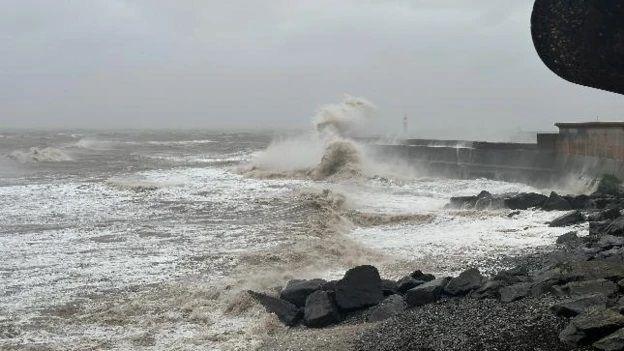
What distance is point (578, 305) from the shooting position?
446 centimetres

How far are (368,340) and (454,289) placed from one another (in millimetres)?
1282

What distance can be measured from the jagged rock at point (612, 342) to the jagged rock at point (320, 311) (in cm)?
252

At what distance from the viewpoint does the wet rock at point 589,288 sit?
4754 mm

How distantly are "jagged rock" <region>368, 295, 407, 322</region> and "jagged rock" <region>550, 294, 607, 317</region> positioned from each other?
1.46m

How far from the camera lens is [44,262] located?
8961 mm

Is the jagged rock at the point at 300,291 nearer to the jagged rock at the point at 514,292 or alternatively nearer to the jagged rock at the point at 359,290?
the jagged rock at the point at 359,290

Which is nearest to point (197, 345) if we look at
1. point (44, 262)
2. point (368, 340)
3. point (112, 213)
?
point (368, 340)

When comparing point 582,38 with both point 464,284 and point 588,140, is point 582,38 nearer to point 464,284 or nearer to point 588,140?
point 464,284

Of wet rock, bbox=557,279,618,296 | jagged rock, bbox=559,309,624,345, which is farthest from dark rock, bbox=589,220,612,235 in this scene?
jagged rock, bbox=559,309,624,345

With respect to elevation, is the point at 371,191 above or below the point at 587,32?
below

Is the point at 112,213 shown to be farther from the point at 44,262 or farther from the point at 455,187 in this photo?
the point at 455,187

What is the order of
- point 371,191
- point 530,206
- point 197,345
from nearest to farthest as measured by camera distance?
point 197,345 < point 530,206 < point 371,191

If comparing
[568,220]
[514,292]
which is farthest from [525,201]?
[514,292]

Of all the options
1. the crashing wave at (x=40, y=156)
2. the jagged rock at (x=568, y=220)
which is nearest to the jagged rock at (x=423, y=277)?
the jagged rock at (x=568, y=220)
